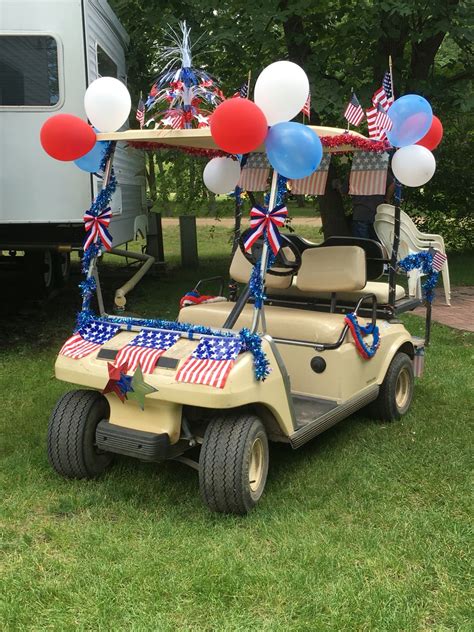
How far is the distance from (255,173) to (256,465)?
2.36 metres

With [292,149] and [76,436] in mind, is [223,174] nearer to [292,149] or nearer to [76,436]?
[292,149]

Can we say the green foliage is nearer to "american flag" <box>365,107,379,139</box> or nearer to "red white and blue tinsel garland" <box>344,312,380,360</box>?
"american flag" <box>365,107,379,139</box>

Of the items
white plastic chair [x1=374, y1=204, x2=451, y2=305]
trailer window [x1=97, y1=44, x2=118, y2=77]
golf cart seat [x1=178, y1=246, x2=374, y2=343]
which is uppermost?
trailer window [x1=97, y1=44, x2=118, y2=77]

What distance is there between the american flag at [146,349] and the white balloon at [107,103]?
119cm

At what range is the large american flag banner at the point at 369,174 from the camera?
4543 mm

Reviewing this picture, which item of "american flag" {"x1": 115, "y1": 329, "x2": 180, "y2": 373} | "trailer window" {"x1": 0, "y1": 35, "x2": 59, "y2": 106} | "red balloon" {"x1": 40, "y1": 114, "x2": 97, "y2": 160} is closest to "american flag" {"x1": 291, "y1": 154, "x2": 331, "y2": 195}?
"red balloon" {"x1": 40, "y1": 114, "x2": 97, "y2": 160}

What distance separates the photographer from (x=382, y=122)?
4.22 metres

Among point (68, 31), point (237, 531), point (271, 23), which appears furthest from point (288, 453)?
point (271, 23)

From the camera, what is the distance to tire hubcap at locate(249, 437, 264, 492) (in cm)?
354

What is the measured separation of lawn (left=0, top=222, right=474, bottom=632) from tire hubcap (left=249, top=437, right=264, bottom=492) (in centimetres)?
14

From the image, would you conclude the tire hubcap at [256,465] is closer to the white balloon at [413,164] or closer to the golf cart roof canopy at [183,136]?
the golf cart roof canopy at [183,136]

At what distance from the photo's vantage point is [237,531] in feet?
10.8

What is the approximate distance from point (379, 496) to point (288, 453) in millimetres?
799

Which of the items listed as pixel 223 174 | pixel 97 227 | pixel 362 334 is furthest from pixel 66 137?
pixel 362 334
